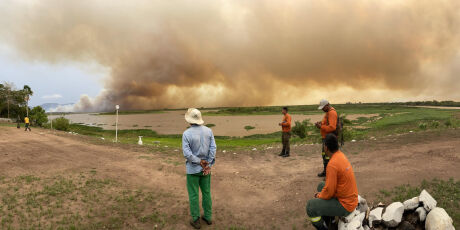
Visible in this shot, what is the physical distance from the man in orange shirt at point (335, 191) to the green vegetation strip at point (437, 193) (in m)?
3.27

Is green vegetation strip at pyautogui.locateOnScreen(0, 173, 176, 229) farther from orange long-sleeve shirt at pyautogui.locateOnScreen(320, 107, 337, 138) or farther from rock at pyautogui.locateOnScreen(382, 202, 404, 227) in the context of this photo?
orange long-sleeve shirt at pyautogui.locateOnScreen(320, 107, 337, 138)

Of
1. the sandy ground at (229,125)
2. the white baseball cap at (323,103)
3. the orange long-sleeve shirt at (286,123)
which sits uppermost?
the white baseball cap at (323,103)

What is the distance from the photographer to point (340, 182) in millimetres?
4957

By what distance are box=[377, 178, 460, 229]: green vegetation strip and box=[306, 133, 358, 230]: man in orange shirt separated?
3.27m

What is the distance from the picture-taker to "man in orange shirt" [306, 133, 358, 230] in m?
4.93

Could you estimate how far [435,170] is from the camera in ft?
30.5

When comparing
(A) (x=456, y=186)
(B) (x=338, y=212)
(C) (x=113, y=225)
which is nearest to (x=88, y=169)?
(C) (x=113, y=225)

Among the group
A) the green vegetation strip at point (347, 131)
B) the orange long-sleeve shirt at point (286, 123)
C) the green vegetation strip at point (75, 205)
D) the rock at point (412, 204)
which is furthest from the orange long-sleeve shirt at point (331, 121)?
the green vegetation strip at point (347, 131)

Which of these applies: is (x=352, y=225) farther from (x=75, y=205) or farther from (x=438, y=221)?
(x=75, y=205)

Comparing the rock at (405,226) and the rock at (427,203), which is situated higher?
the rock at (427,203)

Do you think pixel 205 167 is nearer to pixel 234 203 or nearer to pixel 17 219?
pixel 234 203

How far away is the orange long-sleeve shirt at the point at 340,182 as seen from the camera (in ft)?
16.1

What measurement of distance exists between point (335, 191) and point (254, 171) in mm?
7080

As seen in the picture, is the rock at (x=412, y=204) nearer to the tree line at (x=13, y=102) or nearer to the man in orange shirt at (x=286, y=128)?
the man in orange shirt at (x=286, y=128)
